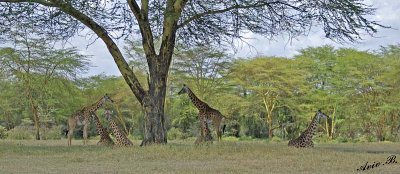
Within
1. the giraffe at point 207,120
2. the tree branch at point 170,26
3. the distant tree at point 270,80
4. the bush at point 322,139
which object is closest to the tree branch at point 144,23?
the tree branch at point 170,26

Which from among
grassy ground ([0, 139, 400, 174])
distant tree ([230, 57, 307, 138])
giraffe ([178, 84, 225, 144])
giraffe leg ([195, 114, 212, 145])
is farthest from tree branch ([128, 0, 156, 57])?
distant tree ([230, 57, 307, 138])

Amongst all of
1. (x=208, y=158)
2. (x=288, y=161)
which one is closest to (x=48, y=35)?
(x=208, y=158)

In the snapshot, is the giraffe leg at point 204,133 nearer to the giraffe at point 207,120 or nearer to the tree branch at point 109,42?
the giraffe at point 207,120

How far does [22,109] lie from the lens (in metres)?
31.8

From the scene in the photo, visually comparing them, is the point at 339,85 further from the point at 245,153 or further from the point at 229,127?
the point at 245,153

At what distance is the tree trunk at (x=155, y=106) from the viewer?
12.9 meters

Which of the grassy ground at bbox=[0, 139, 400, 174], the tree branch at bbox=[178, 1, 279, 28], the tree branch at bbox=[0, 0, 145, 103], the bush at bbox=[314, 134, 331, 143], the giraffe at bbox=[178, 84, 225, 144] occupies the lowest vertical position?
the grassy ground at bbox=[0, 139, 400, 174]

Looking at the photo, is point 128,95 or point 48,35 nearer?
point 48,35

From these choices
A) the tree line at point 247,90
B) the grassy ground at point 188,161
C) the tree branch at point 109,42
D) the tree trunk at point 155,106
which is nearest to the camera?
the grassy ground at point 188,161

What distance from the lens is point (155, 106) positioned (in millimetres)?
12891

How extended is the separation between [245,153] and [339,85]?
1895 cm

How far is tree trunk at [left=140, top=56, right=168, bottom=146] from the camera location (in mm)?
12891

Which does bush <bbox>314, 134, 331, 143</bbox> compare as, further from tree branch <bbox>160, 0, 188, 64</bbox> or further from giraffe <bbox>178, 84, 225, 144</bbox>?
tree branch <bbox>160, 0, 188, 64</bbox>

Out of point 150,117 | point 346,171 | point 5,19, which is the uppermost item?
point 5,19
